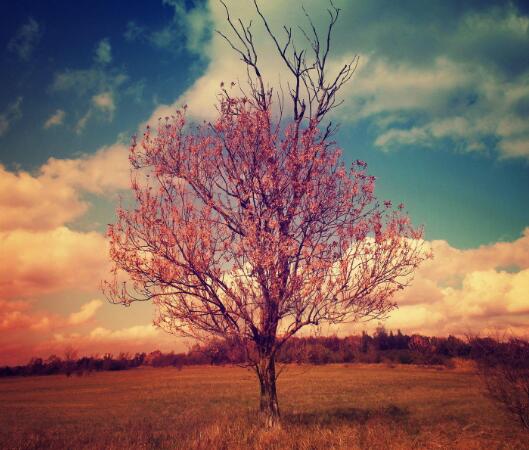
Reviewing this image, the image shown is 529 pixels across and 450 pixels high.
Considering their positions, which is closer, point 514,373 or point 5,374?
point 514,373

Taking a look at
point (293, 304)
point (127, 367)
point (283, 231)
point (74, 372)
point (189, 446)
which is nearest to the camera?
point (189, 446)

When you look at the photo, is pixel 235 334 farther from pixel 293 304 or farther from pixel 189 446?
pixel 189 446

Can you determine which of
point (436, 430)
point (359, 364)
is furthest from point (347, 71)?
point (359, 364)

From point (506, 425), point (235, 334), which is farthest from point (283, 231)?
point (506, 425)

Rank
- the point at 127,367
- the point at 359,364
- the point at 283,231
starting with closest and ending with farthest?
the point at 283,231 < the point at 359,364 < the point at 127,367

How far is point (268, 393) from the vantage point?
13.5 metres

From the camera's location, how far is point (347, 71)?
16.7m

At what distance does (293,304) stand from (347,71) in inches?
408

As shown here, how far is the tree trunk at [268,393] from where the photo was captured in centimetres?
1324

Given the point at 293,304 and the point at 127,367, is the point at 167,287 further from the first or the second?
the point at 127,367

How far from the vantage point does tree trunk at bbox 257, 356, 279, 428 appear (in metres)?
13.2

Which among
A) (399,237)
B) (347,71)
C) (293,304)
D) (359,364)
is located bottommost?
(359,364)

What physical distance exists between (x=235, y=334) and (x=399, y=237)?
21.9 ft

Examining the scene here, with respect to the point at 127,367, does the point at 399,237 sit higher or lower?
higher
